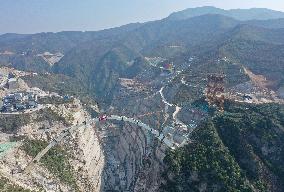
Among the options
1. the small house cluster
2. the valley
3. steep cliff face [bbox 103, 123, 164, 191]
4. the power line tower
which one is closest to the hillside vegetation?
the valley

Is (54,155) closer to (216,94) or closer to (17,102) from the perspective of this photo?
(17,102)

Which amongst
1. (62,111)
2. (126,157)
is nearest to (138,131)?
(126,157)

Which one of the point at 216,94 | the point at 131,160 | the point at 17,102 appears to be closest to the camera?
the point at 131,160

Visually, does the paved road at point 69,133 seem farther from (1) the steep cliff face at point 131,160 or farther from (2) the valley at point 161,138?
(1) the steep cliff face at point 131,160

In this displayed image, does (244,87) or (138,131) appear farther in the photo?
(244,87)

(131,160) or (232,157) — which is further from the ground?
(232,157)

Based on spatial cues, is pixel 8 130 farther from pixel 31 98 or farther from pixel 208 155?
pixel 208 155

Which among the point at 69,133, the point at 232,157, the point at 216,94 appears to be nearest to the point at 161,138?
the point at 232,157

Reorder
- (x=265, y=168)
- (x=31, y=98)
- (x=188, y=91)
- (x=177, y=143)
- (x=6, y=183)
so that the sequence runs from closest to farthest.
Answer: (x=6, y=183)
(x=265, y=168)
(x=177, y=143)
(x=31, y=98)
(x=188, y=91)
